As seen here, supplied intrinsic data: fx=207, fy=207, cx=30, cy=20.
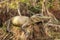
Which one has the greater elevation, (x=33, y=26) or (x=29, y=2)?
(x=29, y=2)

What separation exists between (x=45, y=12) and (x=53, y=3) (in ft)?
1.40

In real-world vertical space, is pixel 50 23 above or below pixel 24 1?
below

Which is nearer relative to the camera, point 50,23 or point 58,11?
point 50,23

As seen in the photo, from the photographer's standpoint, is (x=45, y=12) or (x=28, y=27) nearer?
(x=28, y=27)

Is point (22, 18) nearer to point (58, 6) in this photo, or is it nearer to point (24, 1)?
point (24, 1)

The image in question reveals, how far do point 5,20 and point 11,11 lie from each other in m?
0.19

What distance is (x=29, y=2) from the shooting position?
347 cm

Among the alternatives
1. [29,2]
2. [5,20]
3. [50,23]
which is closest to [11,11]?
[5,20]

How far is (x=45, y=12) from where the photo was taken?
3232 millimetres

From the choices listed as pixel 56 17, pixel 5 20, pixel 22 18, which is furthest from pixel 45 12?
pixel 5 20

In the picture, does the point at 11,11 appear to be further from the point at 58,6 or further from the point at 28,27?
the point at 58,6

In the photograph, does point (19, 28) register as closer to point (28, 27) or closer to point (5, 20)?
point (28, 27)

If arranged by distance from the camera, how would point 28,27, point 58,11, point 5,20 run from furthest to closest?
point 58,11 < point 5,20 < point 28,27

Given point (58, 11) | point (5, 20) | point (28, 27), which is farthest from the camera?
point (58, 11)
